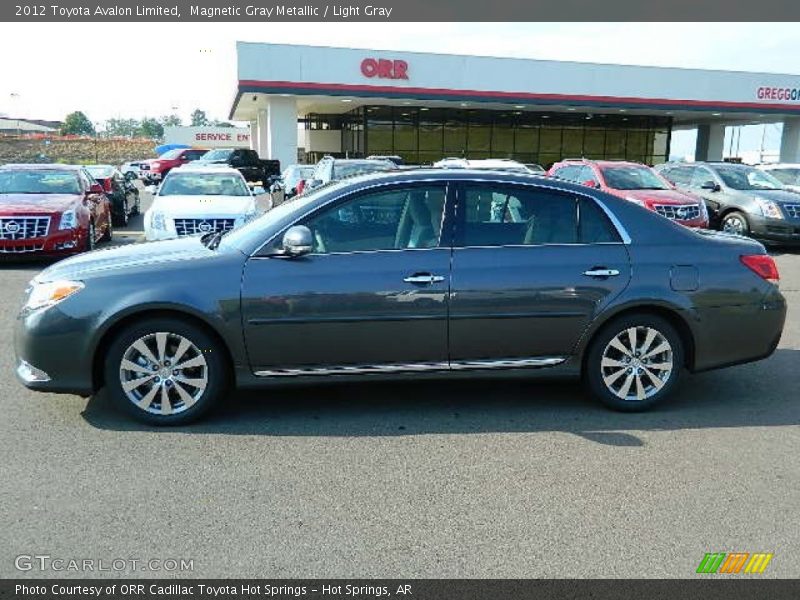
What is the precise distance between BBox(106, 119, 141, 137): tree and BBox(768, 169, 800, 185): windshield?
166m

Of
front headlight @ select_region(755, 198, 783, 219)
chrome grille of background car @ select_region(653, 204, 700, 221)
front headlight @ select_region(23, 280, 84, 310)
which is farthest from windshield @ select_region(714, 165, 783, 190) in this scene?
front headlight @ select_region(23, 280, 84, 310)

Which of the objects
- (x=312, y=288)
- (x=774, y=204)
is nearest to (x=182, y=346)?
(x=312, y=288)

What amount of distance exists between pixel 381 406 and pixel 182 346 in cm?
144

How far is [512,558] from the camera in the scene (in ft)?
10.1

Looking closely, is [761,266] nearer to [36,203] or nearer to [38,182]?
[36,203]

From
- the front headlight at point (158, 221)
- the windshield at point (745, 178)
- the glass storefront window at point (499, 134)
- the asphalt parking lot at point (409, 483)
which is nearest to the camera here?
the asphalt parking lot at point (409, 483)

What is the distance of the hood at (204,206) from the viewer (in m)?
10.1

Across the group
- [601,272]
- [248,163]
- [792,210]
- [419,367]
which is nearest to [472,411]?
[419,367]

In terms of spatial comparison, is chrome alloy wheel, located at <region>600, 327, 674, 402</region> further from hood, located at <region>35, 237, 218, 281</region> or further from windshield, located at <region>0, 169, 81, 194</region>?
windshield, located at <region>0, 169, 81, 194</region>

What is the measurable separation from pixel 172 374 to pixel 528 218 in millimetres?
2634

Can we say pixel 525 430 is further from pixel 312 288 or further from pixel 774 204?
pixel 774 204

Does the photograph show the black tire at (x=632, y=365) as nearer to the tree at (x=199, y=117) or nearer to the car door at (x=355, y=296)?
the car door at (x=355, y=296)

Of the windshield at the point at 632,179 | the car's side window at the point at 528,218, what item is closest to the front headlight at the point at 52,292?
the car's side window at the point at 528,218

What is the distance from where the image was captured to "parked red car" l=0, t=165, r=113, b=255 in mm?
10172
